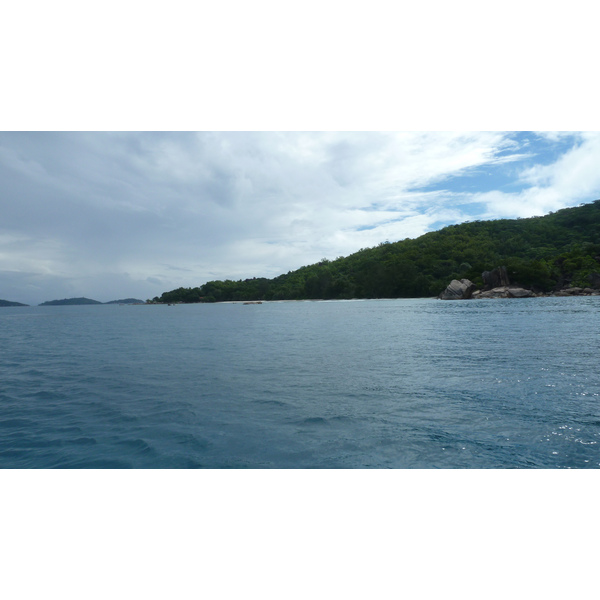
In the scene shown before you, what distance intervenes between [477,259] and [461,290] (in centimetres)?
3001

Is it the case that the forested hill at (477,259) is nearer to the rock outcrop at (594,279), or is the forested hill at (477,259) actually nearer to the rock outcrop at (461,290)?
the rock outcrop at (594,279)

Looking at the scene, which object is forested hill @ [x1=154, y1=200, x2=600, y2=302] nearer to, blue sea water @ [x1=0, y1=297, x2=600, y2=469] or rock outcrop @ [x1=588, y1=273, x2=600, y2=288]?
rock outcrop @ [x1=588, y1=273, x2=600, y2=288]

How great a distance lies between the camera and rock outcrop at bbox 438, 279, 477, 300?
85.2m

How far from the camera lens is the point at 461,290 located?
85500 mm

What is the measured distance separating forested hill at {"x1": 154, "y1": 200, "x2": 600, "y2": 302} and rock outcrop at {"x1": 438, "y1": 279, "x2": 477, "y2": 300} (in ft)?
11.6

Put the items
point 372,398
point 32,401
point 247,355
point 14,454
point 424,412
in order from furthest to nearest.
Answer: point 247,355 → point 32,401 → point 372,398 → point 424,412 → point 14,454

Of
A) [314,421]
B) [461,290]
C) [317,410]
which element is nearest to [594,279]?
[461,290]

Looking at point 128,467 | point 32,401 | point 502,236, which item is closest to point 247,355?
point 32,401

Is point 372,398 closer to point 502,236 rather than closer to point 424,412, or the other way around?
point 424,412

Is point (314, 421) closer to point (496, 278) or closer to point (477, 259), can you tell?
point (496, 278)

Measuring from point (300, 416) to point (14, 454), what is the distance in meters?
6.33

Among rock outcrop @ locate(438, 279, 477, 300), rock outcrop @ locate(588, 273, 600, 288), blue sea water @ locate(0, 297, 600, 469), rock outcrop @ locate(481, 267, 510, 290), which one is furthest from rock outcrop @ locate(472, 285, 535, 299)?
blue sea water @ locate(0, 297, 600, 469)

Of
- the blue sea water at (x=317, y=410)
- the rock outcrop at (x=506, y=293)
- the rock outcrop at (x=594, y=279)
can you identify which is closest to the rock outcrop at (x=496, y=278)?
the rock outcrop at (x=506, y=293)

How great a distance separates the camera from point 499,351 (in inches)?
674
